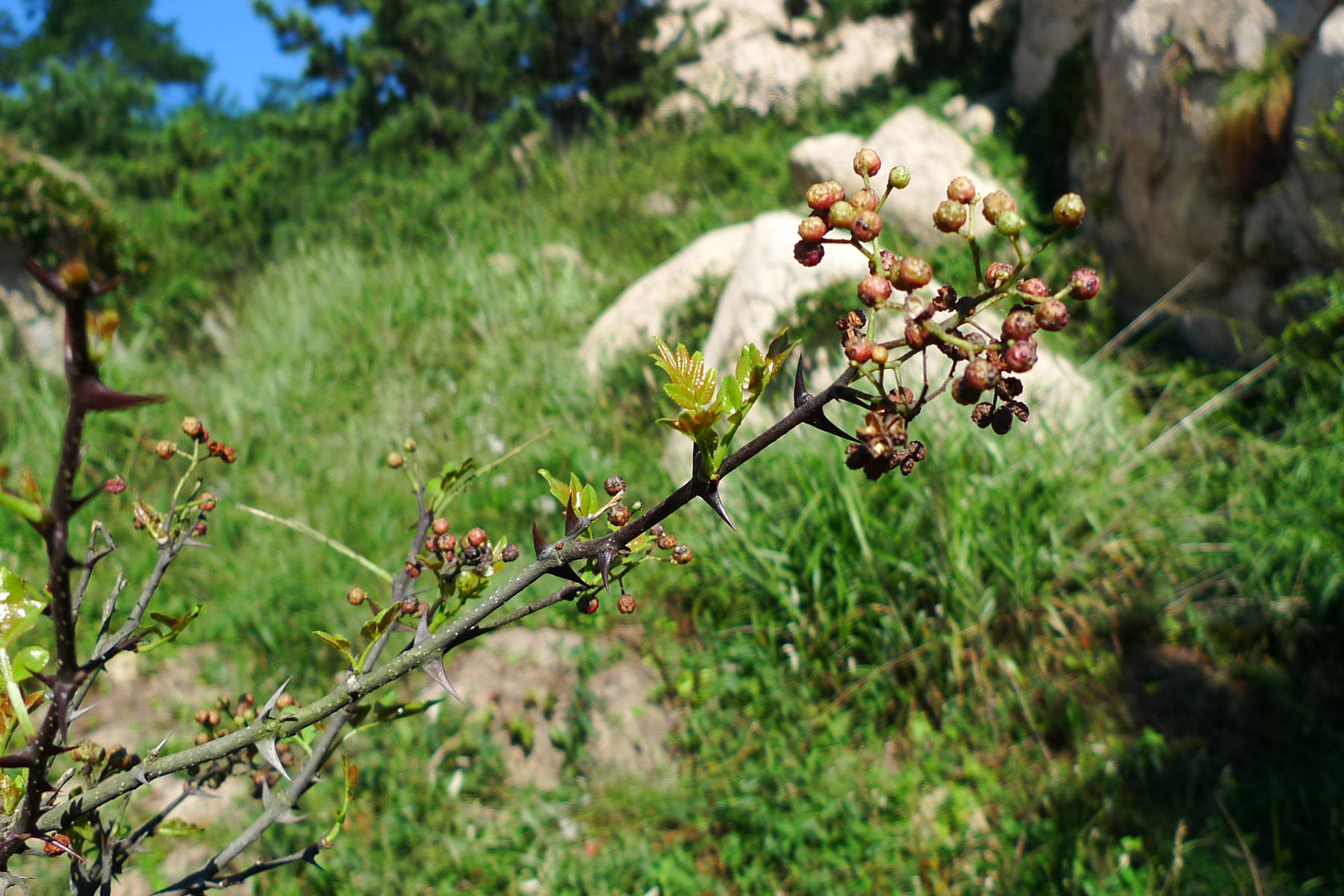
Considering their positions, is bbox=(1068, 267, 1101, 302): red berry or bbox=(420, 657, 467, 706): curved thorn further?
bbox=(420, 657, 467, 706): curved thorn

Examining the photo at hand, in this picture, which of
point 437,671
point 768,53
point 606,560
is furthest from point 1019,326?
point 768,53

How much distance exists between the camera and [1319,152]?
4.25 m

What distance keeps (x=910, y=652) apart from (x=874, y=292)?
2.85 meters

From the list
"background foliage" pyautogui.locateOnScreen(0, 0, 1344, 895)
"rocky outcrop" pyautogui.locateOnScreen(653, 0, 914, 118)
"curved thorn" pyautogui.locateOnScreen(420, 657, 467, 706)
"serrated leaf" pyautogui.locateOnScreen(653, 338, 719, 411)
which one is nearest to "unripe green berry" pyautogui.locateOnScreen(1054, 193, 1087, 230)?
"serrated leaf" pyautogui.locateOnScreen(653, 338, 719, 411)

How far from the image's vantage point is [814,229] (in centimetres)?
71

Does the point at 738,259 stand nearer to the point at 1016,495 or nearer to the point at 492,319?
the point at 492,319

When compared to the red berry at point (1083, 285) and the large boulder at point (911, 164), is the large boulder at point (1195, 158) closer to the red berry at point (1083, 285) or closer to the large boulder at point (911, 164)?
the large boulder at point (911, 164)

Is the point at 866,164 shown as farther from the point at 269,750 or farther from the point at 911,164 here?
the point at 911,164

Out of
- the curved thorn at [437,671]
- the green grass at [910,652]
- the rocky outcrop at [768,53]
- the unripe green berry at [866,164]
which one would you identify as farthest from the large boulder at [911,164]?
the curved thorn at [437,671]

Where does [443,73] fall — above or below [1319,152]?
above

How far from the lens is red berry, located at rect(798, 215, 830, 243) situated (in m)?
0.71

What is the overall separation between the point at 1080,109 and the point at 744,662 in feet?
18.6

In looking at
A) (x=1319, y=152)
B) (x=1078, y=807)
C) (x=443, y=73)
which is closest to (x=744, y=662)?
(x=1078, y=807)

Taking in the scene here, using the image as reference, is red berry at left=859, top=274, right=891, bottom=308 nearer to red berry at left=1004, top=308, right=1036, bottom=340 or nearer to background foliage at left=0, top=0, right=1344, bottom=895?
red berry at left=1004, top=308, right=1036, bottom=340
